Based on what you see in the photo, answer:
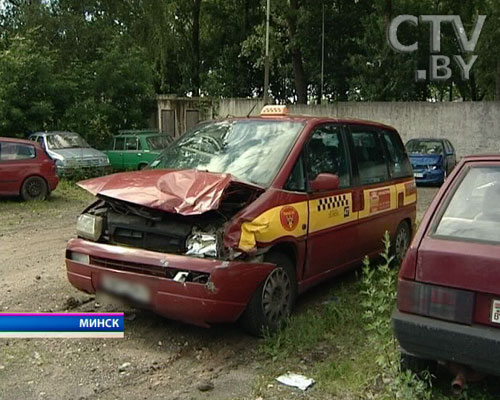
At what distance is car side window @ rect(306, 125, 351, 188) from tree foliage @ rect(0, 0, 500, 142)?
14710 millimetres

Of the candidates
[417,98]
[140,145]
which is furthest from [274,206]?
[417,98]

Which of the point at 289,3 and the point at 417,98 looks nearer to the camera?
the point at 289,3

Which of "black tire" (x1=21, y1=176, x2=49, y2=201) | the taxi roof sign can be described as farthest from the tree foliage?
the taxi roof sign

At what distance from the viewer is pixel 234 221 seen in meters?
4.18

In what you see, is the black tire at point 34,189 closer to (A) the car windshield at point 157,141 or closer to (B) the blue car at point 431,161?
(A) the car windshield at point 157,141

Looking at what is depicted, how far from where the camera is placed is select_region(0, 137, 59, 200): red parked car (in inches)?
480

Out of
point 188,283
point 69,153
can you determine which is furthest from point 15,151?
point 188,283

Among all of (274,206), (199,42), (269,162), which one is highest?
(199,42)

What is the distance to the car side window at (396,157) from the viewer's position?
6.54m

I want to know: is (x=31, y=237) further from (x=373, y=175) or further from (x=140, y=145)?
(x=140, y=145)

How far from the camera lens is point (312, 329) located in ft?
15.1

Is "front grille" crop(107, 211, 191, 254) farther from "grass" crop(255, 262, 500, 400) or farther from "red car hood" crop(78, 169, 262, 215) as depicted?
"grass" crop(255, 262, 500, 400)

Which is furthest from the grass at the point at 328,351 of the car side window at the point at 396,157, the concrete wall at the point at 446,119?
the concrete wall at the point at 446,119

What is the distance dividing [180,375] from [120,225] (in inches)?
51.7
